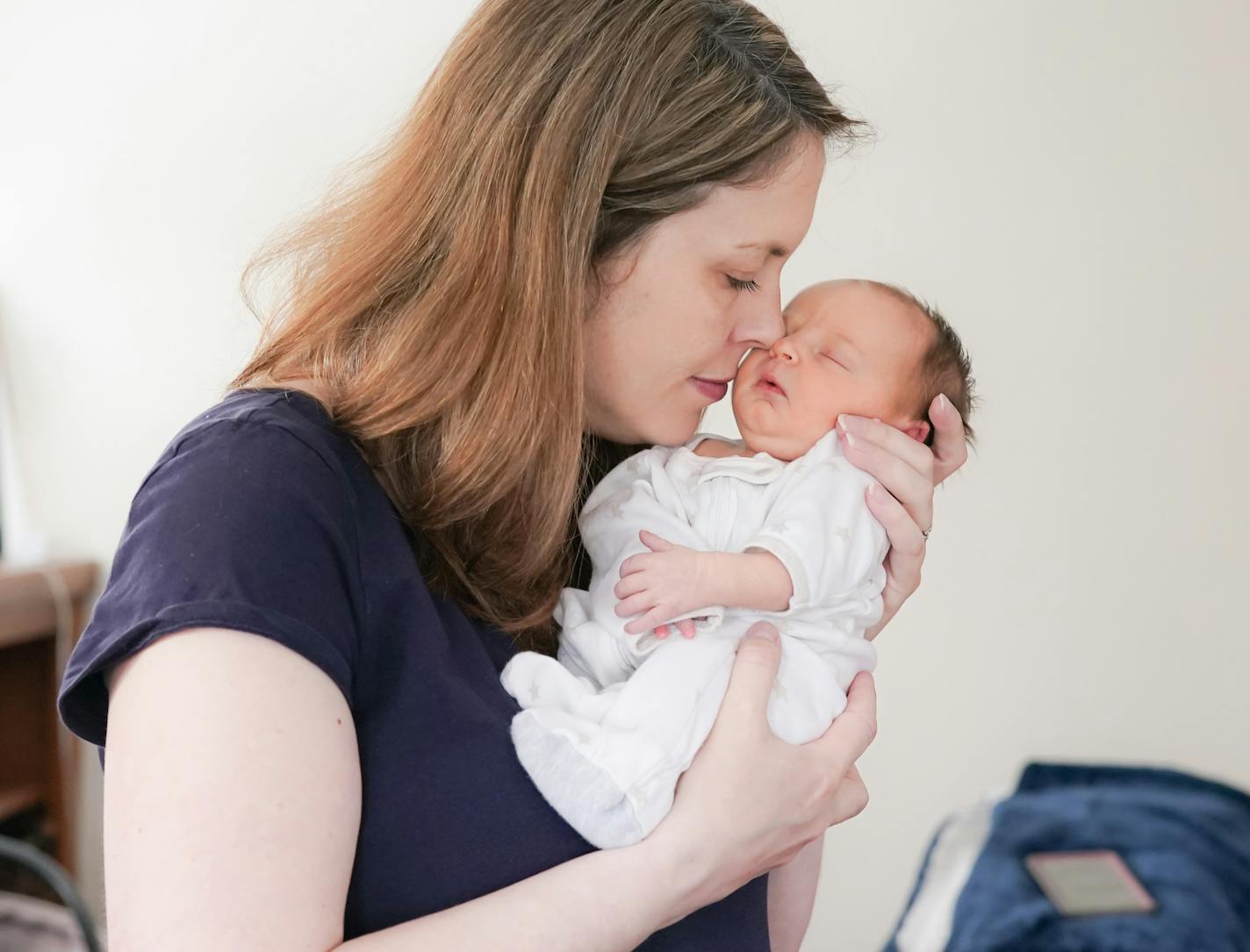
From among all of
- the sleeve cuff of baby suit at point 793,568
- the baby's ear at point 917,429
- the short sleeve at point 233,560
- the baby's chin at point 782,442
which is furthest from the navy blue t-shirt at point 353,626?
the baby's ear at point 917,429

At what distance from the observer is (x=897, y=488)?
1060 mm

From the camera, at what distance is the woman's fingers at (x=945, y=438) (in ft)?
3.73

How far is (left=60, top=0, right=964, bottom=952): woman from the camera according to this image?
27.0 inches

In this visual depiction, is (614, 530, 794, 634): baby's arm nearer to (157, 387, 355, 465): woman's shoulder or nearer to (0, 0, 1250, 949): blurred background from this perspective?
(157, 387, 355, 465): woman's shoulder

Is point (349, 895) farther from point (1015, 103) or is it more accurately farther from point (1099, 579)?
point (1015, 103)

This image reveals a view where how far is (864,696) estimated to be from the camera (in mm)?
1009

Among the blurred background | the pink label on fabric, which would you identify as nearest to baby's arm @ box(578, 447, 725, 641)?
the pink label on fabric

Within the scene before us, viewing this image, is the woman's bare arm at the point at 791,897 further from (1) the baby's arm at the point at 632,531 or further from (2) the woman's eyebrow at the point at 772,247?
(2) the woman's eyebrow at the point at 772,247

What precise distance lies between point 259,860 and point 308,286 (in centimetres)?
51

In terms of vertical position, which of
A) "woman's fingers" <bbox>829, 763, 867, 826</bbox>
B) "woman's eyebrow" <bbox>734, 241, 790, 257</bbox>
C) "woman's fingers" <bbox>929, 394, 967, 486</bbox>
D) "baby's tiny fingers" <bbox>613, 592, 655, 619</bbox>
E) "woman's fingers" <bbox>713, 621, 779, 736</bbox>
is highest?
"woman's eyebrow" <bbox>734, 241, 790, 257</bbox>

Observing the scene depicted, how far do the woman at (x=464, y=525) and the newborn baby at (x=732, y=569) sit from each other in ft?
0.09

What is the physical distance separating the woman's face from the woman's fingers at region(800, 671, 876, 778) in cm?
28

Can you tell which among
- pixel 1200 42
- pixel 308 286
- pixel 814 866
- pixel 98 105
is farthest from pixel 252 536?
pixel 98 105

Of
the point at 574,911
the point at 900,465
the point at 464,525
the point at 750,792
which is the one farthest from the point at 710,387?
the point at 574,911
